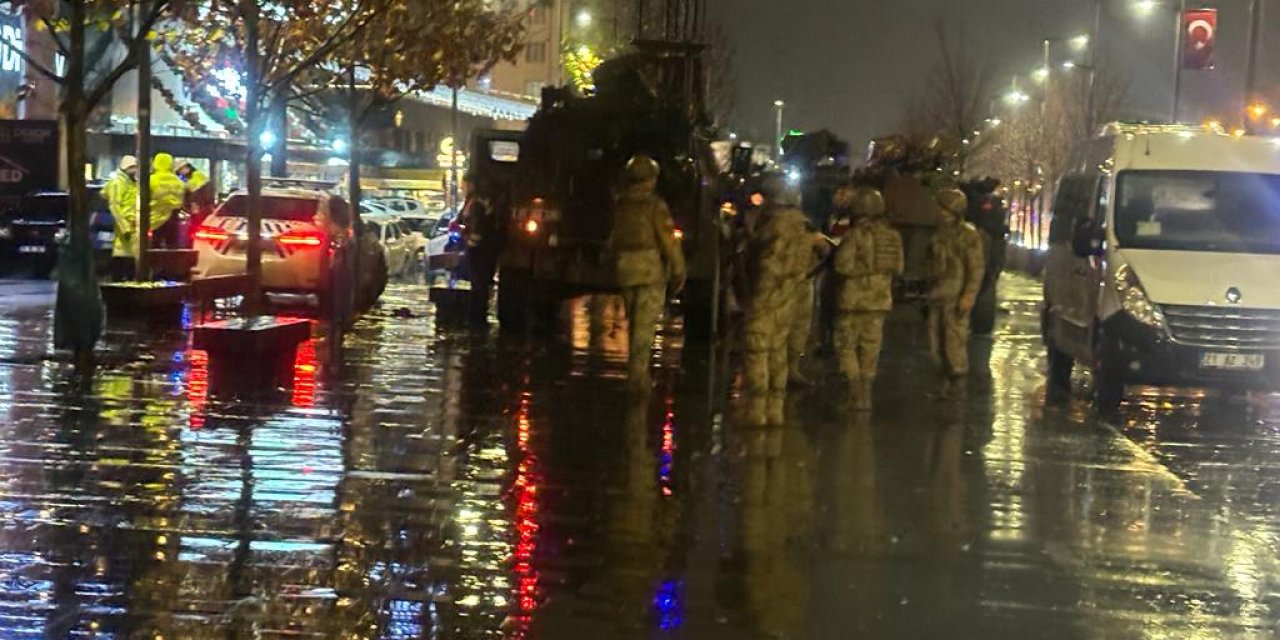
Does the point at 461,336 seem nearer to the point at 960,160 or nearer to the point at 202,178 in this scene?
the point at 202,178

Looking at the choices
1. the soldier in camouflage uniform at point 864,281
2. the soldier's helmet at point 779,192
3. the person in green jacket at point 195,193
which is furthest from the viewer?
the person in green jacket at point 195,193

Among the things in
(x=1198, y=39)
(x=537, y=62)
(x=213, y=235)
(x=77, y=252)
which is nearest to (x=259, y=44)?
(x=213, y=235)

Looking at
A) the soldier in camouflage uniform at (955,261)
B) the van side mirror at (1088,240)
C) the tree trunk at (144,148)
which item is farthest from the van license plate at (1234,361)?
the tree trunk at (144,148)

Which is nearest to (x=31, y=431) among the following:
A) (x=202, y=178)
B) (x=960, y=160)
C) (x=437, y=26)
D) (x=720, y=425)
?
(x=720, y=425)

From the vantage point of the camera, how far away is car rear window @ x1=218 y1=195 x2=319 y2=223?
19688mm

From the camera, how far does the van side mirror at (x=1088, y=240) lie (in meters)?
13.9

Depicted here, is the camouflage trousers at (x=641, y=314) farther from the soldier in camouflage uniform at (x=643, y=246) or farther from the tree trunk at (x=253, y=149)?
the tree trunk at (x=253, y=149)

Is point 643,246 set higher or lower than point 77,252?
higher

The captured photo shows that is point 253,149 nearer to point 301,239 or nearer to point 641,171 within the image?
point 301,239

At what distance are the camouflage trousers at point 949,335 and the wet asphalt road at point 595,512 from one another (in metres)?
0.66

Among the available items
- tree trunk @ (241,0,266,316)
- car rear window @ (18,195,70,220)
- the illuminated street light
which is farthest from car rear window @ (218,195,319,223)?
the illuminated street light

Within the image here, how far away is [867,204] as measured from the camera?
12.5 meters

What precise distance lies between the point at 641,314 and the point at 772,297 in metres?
1.40

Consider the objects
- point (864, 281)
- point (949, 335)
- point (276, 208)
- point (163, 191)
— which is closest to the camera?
point (864, 281)
